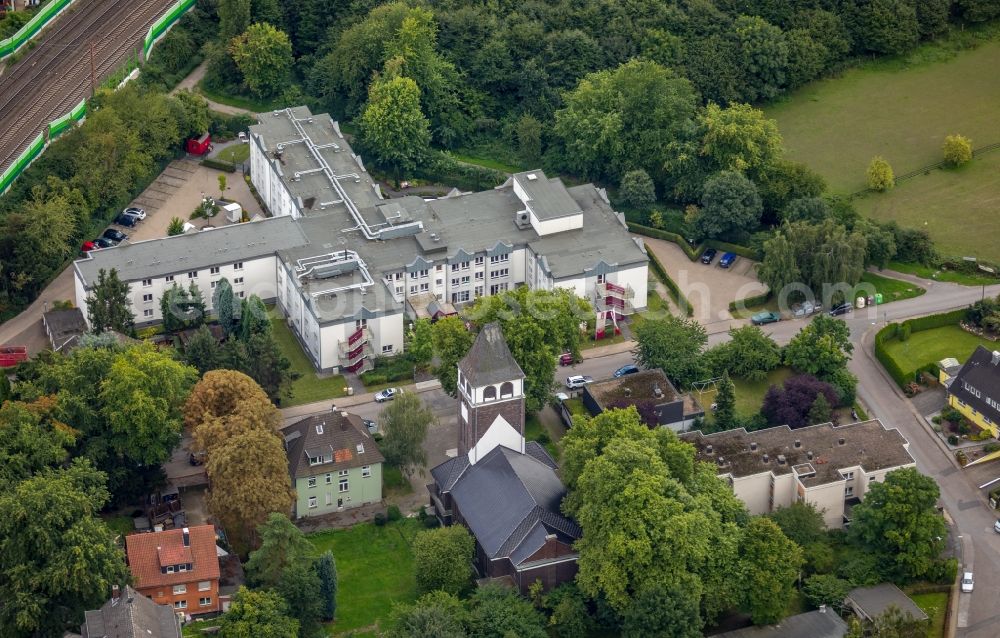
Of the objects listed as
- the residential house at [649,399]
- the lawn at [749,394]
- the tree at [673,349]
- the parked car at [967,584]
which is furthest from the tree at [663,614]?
the tree at [673,349]

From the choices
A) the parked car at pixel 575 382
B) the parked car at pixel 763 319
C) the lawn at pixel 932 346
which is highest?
the parked car at pixel 575 382

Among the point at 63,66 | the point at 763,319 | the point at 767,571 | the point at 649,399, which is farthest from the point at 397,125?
the point at 767,571

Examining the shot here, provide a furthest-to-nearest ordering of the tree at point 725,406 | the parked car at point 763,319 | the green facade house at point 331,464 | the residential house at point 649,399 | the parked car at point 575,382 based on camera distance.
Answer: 1. the parked car at point 763,319
2. the parked car at point 575,382
3. the tree at point 725,406
4. the residential house at point 649,399
5. the green facade house at point 331,464

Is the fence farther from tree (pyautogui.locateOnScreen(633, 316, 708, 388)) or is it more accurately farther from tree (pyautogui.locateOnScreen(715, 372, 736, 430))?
tree (pyautogui.locateOnScreen(715, 372, 736, 430))

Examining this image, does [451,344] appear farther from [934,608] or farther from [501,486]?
[934,608]

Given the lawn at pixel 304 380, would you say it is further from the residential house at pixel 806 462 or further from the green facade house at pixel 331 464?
the residential house at pixel 806 462

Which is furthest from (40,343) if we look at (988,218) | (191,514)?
(988,218)
